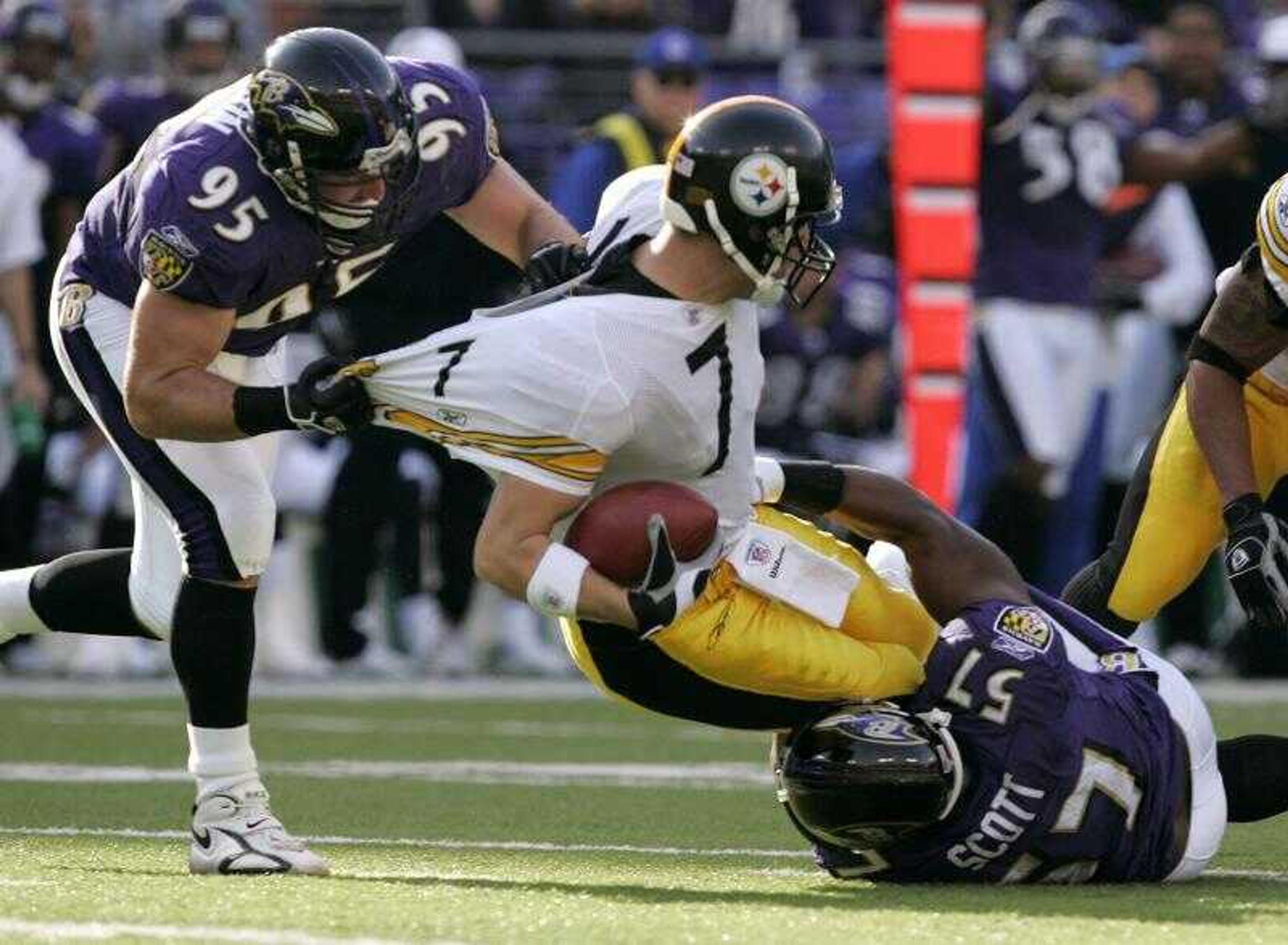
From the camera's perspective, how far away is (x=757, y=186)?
163 inches

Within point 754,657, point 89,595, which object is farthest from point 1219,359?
point 89,595

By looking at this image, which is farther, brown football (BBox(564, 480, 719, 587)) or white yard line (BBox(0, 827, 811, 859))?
white yard line (BBox(0, 827, 811, 859))

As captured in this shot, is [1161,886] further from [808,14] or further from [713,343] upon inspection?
[808,14]

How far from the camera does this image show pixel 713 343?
4.23m

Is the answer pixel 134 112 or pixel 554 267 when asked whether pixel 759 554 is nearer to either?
pixel 554 267

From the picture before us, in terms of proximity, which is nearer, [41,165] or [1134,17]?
[41,165]

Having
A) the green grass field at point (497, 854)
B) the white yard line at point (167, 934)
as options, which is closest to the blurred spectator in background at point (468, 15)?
the green grass field at point (497, 854)

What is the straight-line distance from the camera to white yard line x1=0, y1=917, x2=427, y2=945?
11.3 feet

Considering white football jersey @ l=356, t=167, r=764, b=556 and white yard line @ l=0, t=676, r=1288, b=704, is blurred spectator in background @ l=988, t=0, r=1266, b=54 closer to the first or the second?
white yard line @ l=0, t=676, r=1288, b=704

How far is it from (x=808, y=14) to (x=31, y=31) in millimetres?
4379

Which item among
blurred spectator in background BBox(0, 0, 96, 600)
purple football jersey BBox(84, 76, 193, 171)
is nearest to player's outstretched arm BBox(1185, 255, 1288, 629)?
purple football jersey BBox(84, 76, 193, 171)

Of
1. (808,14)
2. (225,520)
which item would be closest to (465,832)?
(225,520)

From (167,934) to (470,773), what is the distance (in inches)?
103

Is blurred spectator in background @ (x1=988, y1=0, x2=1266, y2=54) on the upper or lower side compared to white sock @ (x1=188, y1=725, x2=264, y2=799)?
upper
